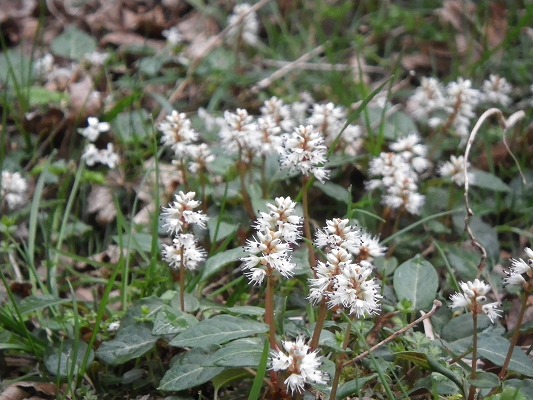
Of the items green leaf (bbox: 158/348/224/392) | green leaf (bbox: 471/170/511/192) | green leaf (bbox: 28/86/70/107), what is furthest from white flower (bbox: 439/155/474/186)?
green leaf (bbox: 28/86/70/107)

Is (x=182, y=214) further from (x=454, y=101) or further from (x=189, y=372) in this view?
(x=454, y=101)

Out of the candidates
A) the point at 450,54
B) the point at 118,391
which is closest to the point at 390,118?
the point at 450,54

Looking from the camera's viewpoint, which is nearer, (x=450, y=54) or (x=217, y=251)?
(x=217, y=251)

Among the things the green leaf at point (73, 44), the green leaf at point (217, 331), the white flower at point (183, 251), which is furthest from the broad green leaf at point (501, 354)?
the green leaf at point (73, 44)

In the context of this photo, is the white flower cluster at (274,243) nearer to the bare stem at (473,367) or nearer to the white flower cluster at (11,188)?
the bare stem at (473,367)

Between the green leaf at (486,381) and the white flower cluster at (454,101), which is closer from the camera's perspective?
the green leaf at (486,381)

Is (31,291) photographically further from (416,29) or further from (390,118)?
(416,29)
